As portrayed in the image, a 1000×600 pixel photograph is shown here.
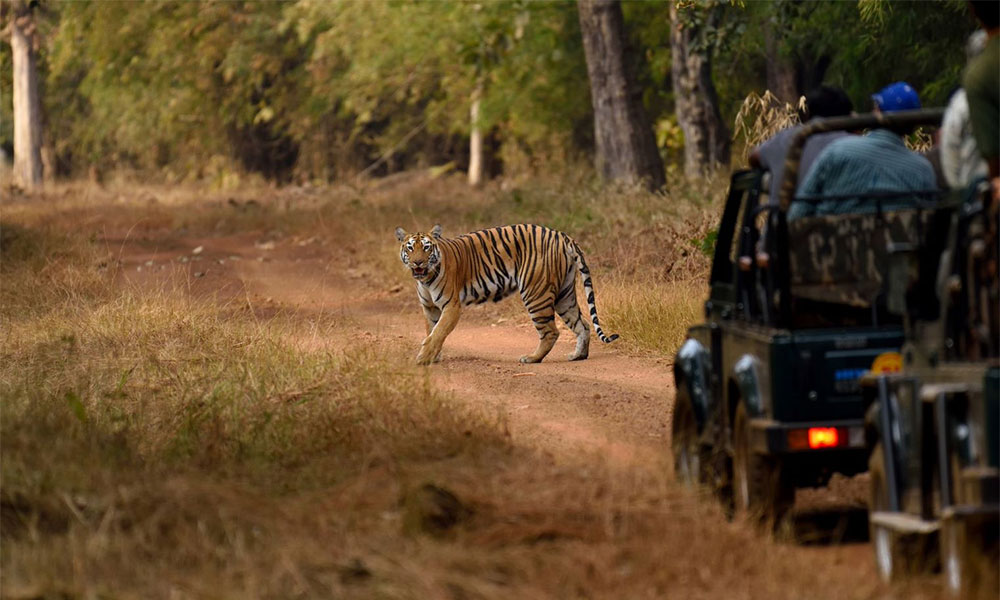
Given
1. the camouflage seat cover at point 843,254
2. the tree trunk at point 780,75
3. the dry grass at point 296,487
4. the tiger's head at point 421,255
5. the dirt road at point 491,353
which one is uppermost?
the tree trunk at point 780,75

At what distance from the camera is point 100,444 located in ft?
24.8

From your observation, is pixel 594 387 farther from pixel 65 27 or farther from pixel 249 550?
pixel 65 27

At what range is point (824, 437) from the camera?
5.93 metres

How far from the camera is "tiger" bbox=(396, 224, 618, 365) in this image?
12523 millimetres

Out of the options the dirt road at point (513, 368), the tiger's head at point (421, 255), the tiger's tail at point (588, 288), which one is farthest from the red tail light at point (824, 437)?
the tiger's tail at point (588, 288)

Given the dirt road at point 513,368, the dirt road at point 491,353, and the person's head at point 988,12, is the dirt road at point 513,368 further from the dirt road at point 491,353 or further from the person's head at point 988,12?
the person's head at point 988,12

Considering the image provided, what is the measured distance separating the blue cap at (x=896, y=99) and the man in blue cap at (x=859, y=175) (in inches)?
35.7

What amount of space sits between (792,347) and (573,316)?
7.07 m

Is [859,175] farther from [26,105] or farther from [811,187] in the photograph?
[26,105]

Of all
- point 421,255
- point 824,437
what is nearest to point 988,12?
point 824,437

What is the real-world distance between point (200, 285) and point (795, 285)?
1295 cm

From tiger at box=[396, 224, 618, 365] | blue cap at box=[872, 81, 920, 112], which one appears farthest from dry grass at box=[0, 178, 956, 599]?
blue cap at box=[872, 81, 920, 112]

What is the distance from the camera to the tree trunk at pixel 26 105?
3756 cm

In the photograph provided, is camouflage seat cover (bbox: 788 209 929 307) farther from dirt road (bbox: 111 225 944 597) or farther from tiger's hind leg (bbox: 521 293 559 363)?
tiger's hind leg (bbox: 521 293 559 363)
